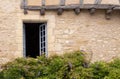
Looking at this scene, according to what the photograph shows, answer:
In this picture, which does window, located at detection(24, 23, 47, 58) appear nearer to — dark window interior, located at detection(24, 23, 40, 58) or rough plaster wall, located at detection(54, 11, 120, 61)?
dark window interior, located at detection(24, 23, 40, 58)

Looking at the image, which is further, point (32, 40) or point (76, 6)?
point (32, 40)

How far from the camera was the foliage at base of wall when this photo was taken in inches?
325

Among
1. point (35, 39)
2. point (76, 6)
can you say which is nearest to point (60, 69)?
point (76, 6)

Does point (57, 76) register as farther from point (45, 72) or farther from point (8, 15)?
point (8, 15)

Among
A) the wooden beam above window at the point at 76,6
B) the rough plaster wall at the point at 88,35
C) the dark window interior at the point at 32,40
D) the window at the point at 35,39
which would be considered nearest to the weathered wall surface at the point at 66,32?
the rough plaster wall at the point at 88,35

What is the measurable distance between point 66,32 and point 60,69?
1.69 meters

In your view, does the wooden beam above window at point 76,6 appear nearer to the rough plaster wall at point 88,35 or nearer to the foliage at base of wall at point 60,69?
the rough plaster wall at point 88,35

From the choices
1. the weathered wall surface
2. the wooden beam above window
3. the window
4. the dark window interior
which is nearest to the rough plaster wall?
the weathered wall surface

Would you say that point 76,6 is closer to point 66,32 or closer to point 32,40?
point 66,32

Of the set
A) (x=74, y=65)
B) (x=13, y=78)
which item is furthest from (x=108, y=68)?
Result: (x=13, y=78)

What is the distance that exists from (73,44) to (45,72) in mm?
1700

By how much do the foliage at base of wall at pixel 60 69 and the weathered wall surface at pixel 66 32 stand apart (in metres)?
1.13

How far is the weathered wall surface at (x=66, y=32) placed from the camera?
9.68 m

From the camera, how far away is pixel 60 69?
8.34 metres
